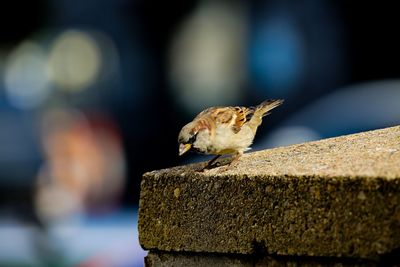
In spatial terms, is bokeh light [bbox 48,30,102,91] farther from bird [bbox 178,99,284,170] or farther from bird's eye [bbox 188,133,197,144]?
bird's eye [bbox 188,133,197,144]

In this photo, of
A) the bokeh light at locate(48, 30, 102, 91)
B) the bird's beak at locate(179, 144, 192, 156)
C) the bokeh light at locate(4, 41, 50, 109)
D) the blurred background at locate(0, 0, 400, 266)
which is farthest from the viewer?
the bokeh light at locate(48, 30, 102, 91)

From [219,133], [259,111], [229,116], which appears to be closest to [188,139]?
[219,133]

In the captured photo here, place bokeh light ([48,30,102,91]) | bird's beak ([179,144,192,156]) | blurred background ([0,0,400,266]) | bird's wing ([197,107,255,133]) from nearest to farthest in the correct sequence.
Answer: bird's beak ([179,144,192,156]) → bird's wing ([197,107,255,133]) → blurred background ([0,0,400,266]) → bokeh light ([48,30,102,91])

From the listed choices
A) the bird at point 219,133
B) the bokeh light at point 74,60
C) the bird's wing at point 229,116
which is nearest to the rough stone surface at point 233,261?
the bird at point 219,133

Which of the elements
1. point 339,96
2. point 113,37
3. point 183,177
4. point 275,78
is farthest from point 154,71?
point 183,177

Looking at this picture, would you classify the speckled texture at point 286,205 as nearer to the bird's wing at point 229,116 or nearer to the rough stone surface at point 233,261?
the rough stone surface at point 233,261

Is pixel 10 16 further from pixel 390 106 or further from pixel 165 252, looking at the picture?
pixel 165 252

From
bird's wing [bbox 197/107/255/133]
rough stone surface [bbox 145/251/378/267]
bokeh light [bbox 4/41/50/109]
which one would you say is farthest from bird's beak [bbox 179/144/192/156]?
bokeh light [bbox 4/41/50/109]
